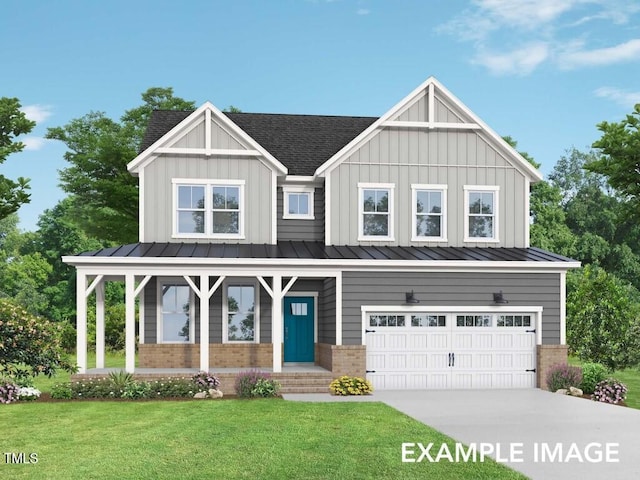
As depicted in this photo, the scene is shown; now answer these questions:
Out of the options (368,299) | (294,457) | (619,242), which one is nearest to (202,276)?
(368,299)

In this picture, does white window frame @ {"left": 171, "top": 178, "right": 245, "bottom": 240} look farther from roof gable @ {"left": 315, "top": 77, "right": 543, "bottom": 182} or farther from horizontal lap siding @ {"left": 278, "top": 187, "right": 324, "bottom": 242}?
roof gable @ {"left": 315, "top": 77, "right": 543, "bottom": 182}

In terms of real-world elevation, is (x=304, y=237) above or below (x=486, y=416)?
above

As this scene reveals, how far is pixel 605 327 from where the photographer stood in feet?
102

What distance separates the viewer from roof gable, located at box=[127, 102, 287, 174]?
26141 millimetres

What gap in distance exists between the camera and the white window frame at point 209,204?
26281 millimetres

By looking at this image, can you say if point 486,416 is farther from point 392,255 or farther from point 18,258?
point 18,258

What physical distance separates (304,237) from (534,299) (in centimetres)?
753

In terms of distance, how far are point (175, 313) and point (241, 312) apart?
205 cm

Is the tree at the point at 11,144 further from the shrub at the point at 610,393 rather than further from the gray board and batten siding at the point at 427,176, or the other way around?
the shrub at the point at 610,393

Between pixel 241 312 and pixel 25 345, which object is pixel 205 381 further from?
pixel 25 345

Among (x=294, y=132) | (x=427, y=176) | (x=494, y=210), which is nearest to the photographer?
(x=427, y=176)

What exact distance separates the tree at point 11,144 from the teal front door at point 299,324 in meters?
12.1

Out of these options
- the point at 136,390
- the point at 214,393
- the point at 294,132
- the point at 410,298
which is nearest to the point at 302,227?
the point at 294,132

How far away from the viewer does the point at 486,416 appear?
1780 cm
